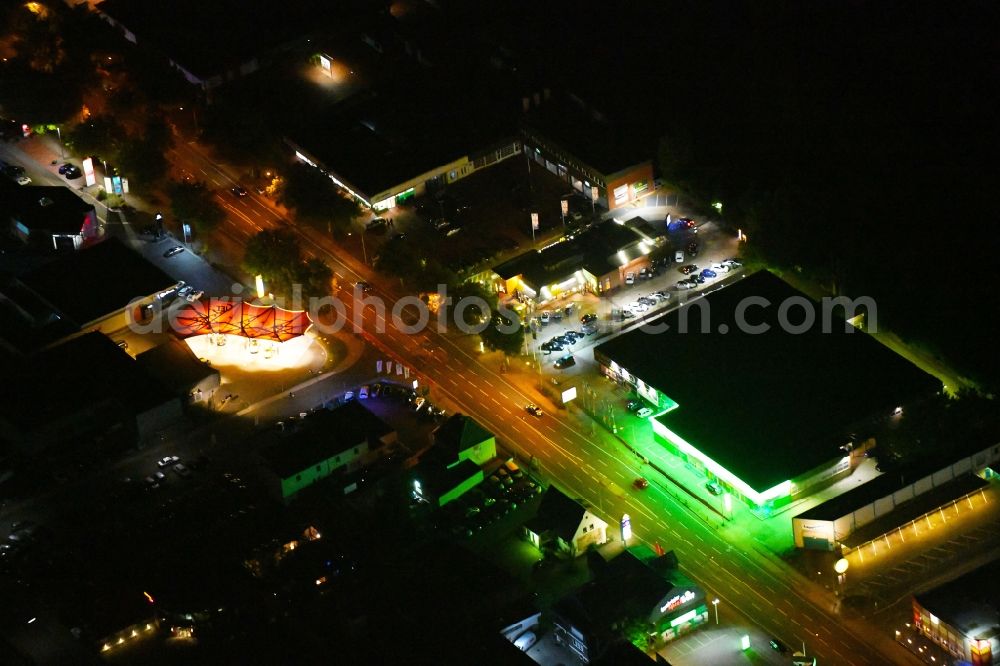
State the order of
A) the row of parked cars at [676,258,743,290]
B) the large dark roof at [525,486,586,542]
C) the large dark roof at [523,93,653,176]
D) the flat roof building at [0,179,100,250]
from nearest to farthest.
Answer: the large dark roof at [525,486,586,542] → the row of parked cars at [676,258,743,290] → the flat roof building at [0,179,100,250] → the large dark roof at [523,93,653,176]

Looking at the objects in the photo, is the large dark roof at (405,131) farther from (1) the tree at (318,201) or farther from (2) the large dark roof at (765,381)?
(2) the large dark roof at (765,381)

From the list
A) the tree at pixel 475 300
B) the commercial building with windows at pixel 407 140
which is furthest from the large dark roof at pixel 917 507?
the commercial building with windows at pixel 407 140

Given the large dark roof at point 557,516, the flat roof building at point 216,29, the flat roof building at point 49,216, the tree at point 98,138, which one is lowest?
the large dark roof at point 557,516

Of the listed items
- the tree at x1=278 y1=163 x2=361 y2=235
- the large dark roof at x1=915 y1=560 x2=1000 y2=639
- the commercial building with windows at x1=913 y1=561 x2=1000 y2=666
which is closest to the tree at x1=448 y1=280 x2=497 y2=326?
the tree at x1=278 y1=163 x2=361 y2=235

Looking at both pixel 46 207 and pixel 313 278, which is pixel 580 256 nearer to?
pixel 313 278

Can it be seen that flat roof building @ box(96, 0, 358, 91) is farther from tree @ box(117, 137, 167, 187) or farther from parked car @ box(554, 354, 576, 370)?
parked car @ box(554, 354, 576, 370)

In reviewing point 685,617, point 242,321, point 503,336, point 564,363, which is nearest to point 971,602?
point 685,617
